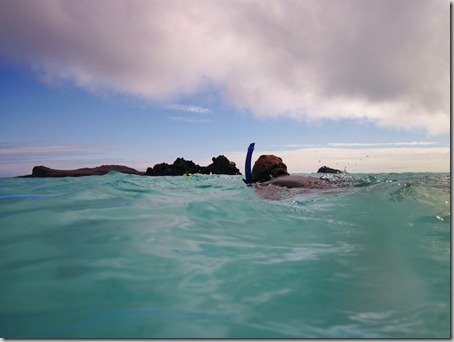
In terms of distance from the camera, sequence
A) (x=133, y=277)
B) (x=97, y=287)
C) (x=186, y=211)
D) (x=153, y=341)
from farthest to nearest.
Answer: (x=186, y=211) < (x=133, y=277) < (x=97, y=287) < (x=153, y=341)

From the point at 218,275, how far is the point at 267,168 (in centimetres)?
662

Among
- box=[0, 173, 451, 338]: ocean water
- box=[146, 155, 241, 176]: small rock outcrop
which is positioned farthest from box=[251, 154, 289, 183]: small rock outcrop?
box=[146, 155, 241, 176]: small rock outcrop

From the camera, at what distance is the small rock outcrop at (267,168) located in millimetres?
8750

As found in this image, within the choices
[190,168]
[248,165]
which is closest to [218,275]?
[248,165]

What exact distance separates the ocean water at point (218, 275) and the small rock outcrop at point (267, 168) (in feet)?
14.7

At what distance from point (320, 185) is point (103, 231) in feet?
19.6

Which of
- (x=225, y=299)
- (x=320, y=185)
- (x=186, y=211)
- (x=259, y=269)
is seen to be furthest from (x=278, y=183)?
(x=225, y=299)

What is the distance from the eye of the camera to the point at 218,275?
90.4 inches

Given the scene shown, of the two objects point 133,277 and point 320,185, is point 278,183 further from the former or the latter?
point 133,277

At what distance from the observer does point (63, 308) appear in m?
1.83

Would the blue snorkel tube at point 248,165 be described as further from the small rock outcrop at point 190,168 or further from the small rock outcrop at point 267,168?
the small rock outcrop at point 190,168

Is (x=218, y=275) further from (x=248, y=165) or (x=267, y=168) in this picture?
(x=248, y=165)

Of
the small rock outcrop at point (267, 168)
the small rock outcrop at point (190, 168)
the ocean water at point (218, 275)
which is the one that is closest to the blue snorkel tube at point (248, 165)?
the small rock outcrop at point (267, 168)

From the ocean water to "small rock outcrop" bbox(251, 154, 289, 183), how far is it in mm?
4467
